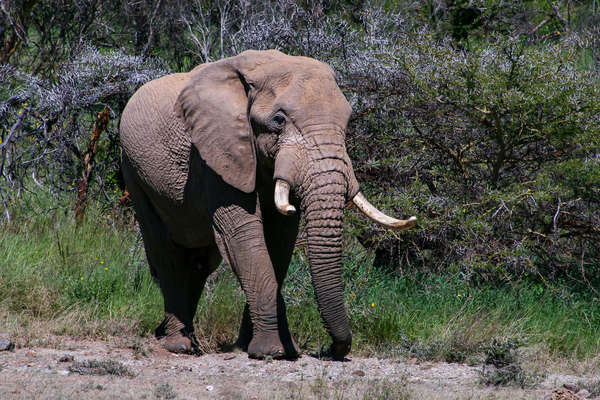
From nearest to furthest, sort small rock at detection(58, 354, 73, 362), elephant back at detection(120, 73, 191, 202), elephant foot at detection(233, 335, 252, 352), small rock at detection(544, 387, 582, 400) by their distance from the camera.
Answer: small rock at detection(544, 387, 582, 400) < small rock at detection(58, 354, 73, 362) < elephant back at detection(120, 73, 191, 202) < elephant foot at detection(233, 335, 252, 352)

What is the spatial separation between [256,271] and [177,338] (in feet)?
4.12

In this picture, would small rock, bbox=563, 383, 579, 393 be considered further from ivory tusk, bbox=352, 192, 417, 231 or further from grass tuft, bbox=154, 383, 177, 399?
grass tuft, bbox=154, 383, 177, 399

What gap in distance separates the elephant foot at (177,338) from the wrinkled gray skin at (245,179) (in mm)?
10

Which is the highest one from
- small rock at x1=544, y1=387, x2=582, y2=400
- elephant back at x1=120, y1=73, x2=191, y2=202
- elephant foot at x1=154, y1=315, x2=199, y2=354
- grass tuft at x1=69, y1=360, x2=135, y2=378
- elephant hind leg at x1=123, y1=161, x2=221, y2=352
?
elephant back at x1=120, y1=73, x2=191, y2=202

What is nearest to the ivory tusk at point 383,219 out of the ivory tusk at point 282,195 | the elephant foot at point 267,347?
the ivory tusk at point 282,195

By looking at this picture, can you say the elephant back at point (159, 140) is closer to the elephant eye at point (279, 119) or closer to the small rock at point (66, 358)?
the elephant eye at point (279, 119)

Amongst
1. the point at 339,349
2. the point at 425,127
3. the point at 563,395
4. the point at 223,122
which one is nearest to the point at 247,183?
the point at 223,122

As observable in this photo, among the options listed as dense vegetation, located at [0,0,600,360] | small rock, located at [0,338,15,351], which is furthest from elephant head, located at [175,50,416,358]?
small rock, located at [0,338,15,351]

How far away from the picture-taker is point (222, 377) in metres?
5.36

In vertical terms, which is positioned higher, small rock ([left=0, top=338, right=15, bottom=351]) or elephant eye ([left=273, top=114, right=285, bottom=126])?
elephant eye ([left=273, top=114, right=285, bottom=126])

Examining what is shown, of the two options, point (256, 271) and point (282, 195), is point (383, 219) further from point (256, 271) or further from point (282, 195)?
point (256, 271)

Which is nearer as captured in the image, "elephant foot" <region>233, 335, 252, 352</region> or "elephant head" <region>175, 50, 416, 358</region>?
"elephant head" <region>175, 50, 416, 358</region>

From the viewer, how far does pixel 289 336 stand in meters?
5.91

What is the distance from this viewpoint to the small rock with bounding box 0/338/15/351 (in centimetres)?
588
